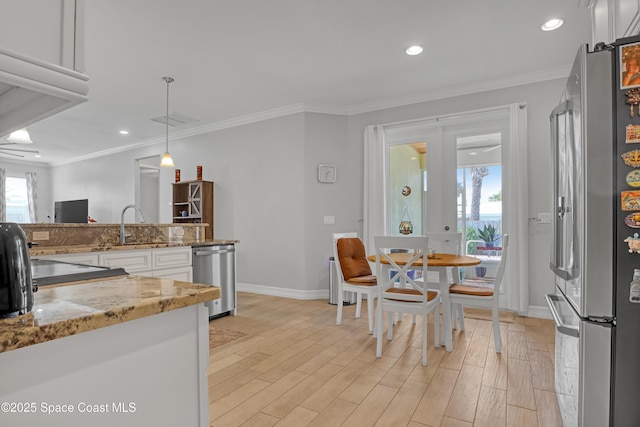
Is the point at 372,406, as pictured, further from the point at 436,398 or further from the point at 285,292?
the point at 285,292

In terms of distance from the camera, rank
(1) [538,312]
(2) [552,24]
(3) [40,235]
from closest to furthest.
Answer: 1. (3) [40,235]
2. (2) [552,24]
3. (1) [538,312]

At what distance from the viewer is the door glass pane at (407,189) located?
14.7 ft

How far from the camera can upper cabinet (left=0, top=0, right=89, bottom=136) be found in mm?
666

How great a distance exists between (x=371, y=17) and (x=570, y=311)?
2444 millimetres

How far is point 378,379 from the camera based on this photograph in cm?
226

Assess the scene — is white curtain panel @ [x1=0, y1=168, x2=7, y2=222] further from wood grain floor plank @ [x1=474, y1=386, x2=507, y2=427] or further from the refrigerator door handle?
the refrigerator door handle

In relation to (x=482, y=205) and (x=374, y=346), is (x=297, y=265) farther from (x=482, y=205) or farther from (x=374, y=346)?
(x=482, y=205)

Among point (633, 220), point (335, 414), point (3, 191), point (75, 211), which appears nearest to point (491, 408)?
point (335, 414)

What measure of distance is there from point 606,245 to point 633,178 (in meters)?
0.26

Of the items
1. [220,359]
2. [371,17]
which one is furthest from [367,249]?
[371,17]

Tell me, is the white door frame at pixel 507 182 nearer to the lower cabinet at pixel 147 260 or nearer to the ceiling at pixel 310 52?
the ceiling at pixel 310 52

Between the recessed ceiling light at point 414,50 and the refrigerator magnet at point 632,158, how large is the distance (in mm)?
2337

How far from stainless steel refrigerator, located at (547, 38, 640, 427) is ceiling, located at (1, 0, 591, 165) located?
1621 mm

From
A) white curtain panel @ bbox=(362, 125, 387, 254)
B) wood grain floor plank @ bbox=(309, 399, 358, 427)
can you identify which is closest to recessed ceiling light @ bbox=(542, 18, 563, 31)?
white curtain panel @ bbox=(362, 125, 387, 254)
